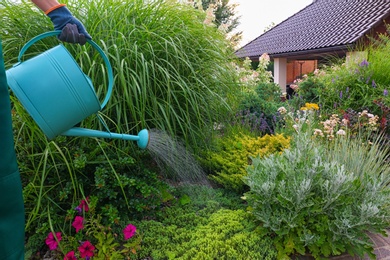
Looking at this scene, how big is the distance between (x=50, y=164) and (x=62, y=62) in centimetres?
84

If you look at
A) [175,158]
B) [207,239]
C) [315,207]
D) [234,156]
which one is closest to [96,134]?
[207,239]

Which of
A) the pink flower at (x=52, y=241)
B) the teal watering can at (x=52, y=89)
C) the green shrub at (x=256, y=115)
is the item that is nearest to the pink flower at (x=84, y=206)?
the pink flower at (x=52, y=241)

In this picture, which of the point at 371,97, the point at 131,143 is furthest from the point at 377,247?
the point at 371,97

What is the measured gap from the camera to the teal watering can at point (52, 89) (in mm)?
1190

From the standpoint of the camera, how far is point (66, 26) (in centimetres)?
129

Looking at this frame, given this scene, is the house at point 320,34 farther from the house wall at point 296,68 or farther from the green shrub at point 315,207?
the green shrub at point 315,207

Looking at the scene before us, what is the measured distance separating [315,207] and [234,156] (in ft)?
3.14

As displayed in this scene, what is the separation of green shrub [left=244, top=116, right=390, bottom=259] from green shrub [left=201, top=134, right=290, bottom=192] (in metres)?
0.52

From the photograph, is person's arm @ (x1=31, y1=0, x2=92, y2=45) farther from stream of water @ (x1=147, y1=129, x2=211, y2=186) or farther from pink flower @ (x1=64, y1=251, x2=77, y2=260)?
pink flower @ (x1=64, y1=251, x2=77, y2=260)

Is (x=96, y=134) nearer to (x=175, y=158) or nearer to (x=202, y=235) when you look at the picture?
(x=202, y=235)

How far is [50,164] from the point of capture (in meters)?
1.85

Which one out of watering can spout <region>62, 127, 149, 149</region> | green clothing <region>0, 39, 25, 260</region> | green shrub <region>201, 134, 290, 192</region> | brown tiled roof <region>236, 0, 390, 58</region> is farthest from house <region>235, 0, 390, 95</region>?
green clothing <region>0, 39, 25, 260</region>

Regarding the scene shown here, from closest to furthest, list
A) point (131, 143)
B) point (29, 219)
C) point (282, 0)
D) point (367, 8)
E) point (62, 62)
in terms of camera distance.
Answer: point (62, 62) → point (29, 219) → point (131, 143) → point (367, 8) → point (282, 0)

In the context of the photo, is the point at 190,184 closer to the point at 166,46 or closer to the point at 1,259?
the point at 166,46
